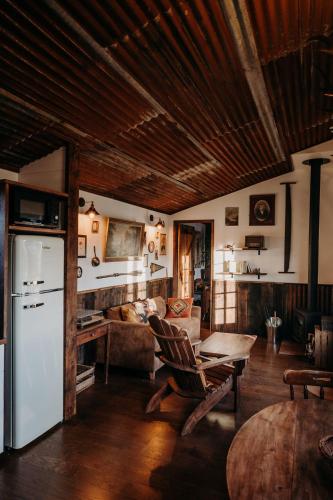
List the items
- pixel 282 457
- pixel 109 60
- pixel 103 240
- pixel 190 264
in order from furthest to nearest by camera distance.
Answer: pixel 190 264 < pixel 103 240 < pixel 109 60 < pixel 282 457

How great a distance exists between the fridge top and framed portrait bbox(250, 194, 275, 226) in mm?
4603

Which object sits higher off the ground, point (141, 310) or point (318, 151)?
point (318, 151)

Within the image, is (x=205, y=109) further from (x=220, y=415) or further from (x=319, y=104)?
(x=220, y=415)

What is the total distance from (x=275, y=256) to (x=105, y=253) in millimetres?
3519

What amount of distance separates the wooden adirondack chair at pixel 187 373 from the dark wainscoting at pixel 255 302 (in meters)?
3.52

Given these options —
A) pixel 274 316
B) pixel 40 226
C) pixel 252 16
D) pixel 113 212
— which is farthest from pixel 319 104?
pixel 274 316

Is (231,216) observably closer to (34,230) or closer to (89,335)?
(89,335)

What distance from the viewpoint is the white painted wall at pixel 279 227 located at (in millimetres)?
6348

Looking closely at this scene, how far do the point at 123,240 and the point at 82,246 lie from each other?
1079 millimetres

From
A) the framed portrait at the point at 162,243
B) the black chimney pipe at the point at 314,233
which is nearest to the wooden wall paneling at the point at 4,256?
the framed portrait at the point at 162,243

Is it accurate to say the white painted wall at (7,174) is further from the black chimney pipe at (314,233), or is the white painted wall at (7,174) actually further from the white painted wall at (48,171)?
the black chimney pipe at (314,233)

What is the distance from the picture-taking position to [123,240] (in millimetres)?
5500

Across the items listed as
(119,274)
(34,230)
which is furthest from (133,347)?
(34,230)

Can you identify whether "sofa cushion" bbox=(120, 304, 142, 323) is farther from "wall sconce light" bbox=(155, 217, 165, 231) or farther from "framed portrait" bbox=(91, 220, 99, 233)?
"wall sconce light" bbox=(155, 217, 165, 231)
